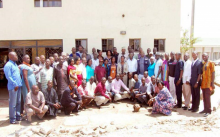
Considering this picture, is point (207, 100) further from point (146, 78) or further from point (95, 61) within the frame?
point (95, 61)

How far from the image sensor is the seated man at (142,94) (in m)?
6.89

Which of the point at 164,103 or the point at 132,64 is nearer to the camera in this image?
the point at 164,103

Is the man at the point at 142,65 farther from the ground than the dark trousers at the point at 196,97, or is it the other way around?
the man at the point at 142,65

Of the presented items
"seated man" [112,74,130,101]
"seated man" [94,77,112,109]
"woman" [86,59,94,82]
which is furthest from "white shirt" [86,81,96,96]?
"seated man" [112,74,130,101]

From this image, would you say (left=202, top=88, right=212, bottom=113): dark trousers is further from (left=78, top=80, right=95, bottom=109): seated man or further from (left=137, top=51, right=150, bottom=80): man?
(left=78, top=80, right=95, bottom=109): seated man

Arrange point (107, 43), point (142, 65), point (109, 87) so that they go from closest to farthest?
point (109, 87) < point (142, 65) < point (107, 43)

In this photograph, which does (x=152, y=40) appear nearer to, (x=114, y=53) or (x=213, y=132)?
(x=114, y=53)

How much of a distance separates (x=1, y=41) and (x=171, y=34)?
795 cm

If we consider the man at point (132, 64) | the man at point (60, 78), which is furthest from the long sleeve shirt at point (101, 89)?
the man at point (132, 64)

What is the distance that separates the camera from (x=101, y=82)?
6828mm

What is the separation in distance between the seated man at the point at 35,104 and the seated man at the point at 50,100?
20cm

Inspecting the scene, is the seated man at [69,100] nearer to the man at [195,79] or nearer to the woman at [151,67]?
the woman at [151,67]

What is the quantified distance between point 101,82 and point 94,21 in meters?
3.29

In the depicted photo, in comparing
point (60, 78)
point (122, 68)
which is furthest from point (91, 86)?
point (122, 68)
